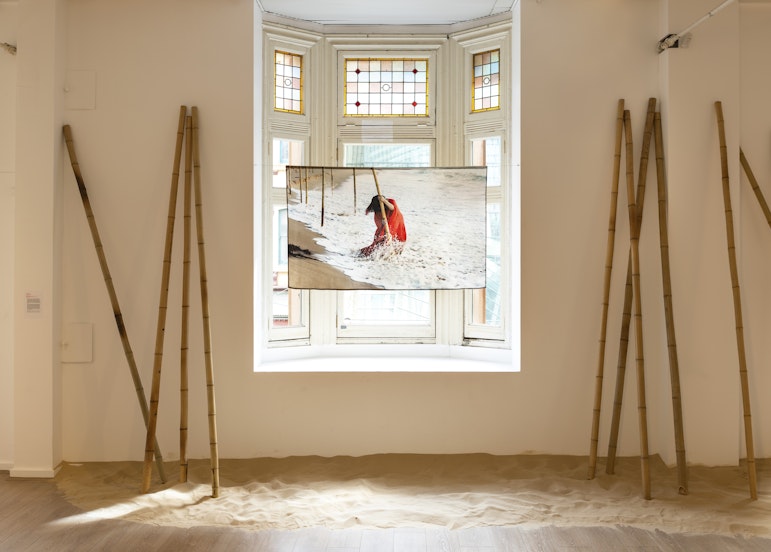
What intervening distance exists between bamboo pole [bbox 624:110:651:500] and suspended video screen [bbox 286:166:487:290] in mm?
980

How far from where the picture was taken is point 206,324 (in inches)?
151

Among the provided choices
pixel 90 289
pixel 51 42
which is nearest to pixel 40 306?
pixel 90 289

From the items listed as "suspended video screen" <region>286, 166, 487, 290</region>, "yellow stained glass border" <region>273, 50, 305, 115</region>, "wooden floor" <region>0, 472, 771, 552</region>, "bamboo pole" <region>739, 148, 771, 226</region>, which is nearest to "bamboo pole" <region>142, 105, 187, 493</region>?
"wooden floor" <region>0, 472, 771, 552</region>

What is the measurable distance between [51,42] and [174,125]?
87cm

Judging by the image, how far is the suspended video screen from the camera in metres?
4.54

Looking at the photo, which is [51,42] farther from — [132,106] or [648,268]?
[648,268]

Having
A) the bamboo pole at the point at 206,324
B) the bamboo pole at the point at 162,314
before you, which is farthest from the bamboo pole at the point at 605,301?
the bamboo pole at the point at 162,314

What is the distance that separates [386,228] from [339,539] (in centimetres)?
221

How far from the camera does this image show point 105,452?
4145 mm

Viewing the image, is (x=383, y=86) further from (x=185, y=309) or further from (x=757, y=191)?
(x=757, y=191)

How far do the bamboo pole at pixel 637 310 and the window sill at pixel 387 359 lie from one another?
2.69 feet

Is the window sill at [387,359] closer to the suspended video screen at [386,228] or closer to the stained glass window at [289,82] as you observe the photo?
the suspended video screen at [386,228]

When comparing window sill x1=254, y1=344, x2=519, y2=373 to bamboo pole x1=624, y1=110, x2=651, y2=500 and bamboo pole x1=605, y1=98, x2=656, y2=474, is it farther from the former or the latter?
bamboo pole x1=624, y1=110, x2=651, y2=500

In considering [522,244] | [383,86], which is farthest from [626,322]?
[383,86]
